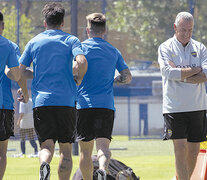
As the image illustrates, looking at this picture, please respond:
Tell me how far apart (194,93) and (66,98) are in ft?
4.98

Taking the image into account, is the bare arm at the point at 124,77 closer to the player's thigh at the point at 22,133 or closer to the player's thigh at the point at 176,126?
the player's thigh at the point at 176,126

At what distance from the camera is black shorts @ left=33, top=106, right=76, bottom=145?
5.82m

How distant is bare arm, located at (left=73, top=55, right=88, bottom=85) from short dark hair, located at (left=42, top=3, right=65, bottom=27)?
0.43 m

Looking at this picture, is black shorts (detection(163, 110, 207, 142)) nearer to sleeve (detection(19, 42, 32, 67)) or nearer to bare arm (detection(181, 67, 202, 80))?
bare arm (detection(181, 67, 202, 80))

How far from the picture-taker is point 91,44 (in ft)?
21.0

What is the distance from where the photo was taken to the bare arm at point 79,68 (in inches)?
228

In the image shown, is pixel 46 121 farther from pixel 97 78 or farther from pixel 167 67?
pixel 167 67

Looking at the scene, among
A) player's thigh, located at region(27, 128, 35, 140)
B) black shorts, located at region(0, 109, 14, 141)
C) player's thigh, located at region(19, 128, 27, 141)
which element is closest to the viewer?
black shorts, located at region(0, 109, 14, 141)

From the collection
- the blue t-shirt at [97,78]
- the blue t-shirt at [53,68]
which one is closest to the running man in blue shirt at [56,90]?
the blue t-shirt at [53,68]

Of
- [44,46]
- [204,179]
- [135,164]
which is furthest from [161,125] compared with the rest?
[44,46]

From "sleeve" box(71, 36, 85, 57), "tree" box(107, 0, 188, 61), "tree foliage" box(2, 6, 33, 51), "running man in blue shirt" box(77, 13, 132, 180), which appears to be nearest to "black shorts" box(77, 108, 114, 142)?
"running man in blue shirt" box(77, 13, 132, 180)

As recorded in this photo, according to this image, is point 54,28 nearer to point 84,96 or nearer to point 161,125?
point 84,96

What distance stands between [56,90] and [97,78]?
0.62 m

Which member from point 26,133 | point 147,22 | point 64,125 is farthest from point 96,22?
point 147,22
